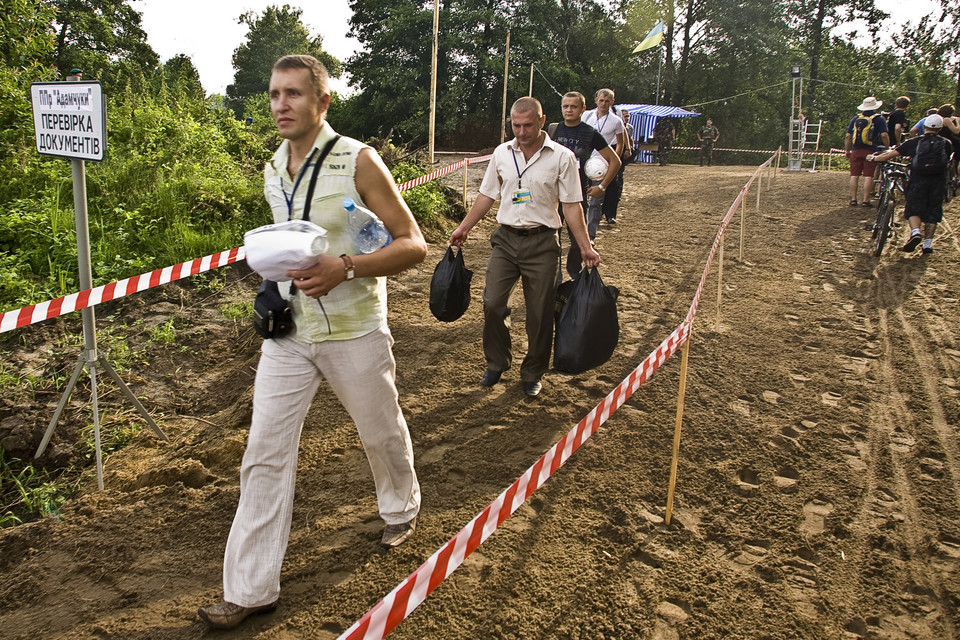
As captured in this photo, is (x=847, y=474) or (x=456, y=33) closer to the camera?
(x=847, y=474)

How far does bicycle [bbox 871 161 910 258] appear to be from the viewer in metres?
9.06

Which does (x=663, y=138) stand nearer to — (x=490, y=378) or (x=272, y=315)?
(x=490, y=378)

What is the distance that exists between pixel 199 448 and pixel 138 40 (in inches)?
1658

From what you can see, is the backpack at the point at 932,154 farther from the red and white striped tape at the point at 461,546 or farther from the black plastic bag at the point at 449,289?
the red and white striped tape at the point at 461,546

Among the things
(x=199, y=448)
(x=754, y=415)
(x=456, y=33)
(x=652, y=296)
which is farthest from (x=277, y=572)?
(x=456, y=33)

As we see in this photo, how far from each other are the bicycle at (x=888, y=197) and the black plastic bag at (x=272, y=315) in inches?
348

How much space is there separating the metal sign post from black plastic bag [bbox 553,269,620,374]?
2658 millimetres

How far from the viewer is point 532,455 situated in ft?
13.8

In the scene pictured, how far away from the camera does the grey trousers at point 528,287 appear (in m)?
4.82

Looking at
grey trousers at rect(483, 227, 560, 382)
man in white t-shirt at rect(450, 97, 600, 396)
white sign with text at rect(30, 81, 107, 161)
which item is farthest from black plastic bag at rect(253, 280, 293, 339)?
grey trousers at rect(483, 227, 560, 382)

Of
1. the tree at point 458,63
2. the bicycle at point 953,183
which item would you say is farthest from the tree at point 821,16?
the bicycle at point 953,183

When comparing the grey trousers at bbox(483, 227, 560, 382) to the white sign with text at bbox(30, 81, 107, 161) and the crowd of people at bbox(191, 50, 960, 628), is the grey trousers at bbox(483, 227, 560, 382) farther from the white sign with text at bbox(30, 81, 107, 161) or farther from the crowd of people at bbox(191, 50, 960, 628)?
the white sign with text at bbox(30, 81, 107, 161)

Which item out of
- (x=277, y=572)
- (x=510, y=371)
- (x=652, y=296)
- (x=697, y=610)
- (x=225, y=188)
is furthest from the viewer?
(x=225, y=188)

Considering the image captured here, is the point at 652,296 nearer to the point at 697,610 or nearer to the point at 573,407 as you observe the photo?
the point at 573,407
